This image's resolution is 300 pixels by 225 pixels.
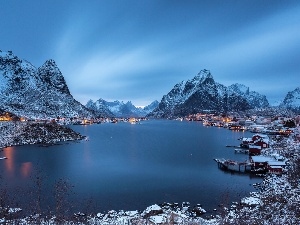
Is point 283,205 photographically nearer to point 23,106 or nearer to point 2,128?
point 2,128

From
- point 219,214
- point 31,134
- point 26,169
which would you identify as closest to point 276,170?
point 219,214

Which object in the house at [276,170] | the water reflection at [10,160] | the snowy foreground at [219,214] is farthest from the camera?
the water reflection at [10,160]

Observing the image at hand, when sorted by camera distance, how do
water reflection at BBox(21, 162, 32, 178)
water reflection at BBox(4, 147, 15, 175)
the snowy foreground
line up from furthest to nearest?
water reflection at BBox(4, 147, 15, 175), water reflection at BBox(21, 162, 32, 178), the snowy foreground

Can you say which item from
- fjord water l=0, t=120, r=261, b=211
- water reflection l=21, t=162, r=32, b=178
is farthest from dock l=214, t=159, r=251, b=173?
water reflection l=21, t=162, r=32, b=178

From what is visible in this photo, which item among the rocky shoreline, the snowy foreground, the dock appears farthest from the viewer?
the rocky shoreline

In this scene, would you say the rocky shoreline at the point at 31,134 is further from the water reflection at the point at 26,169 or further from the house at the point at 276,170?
the house at the point at 276,170

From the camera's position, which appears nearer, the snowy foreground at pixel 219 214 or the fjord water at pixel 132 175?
the snowy foreground at pixel 219 214

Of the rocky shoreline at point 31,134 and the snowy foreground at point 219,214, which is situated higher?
the rocky shoreline at point 31,134

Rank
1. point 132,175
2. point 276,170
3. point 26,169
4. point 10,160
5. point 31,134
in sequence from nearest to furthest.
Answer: point 276,170
point 132,175
point 26,169
point 10,160
point 31,134

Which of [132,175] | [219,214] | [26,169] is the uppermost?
[26,169]

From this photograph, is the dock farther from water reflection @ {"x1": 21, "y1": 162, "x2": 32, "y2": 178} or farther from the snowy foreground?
water reflection @ {"x1": 21, "y1": 162, "x2": 32, "y2": 178}

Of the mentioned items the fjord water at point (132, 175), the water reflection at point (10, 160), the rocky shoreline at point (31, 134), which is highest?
the rocky shoreline at point (31, 134)

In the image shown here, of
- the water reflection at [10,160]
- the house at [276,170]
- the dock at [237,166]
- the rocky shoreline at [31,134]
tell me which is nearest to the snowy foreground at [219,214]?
the house at [276,170]

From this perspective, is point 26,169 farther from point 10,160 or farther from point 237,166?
point 237,166
